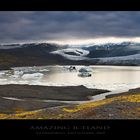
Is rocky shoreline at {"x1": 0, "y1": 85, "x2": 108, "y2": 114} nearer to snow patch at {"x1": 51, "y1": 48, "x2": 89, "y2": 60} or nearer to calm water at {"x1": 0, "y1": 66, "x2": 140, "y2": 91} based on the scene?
calm water at {"x1": 0, "y1": 66, "x2": 140, "y2": 91}

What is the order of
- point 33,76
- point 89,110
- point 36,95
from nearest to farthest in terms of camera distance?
point 89,110, point 36,95, point 33,76

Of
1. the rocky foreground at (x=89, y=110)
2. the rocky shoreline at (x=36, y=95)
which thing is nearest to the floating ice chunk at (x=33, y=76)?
the rocky shoreline at (x=36, y=95)

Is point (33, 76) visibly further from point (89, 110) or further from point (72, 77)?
point (89, 110)

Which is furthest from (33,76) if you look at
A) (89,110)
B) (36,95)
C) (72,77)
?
(89,110)

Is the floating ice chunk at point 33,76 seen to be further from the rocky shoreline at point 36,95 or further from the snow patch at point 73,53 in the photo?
the snow patch at point 73,53

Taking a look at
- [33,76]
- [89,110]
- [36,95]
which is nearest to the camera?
[89,110]
